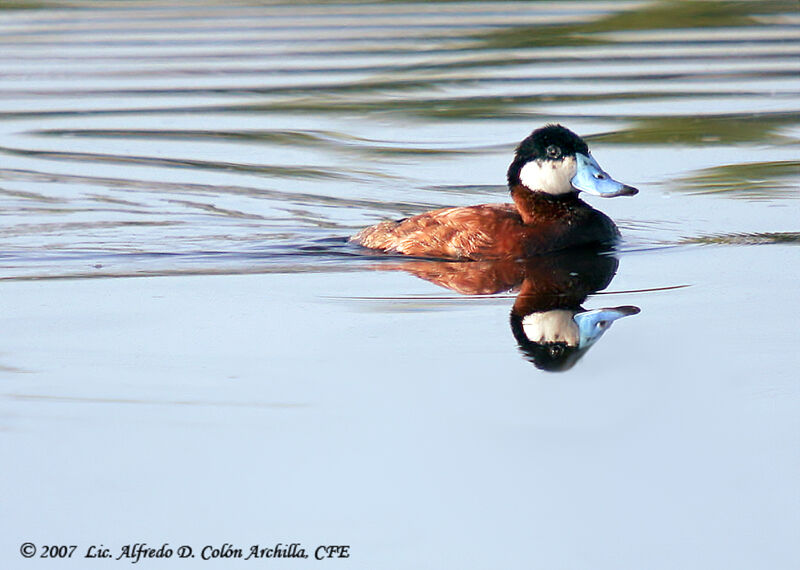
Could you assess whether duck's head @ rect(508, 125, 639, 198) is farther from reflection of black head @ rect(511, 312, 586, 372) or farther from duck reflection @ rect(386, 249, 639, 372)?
reflection of black head @ rect(511, 312, 586, 372)

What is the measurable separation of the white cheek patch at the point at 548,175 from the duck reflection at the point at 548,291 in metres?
0.50

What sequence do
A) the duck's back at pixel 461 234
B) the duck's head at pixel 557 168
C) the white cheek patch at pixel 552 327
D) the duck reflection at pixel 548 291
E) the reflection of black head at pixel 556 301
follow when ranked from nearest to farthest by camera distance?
the reflection of black head at pixel 556 301, the duck reflection at pixel 548 291, the white cheek patch at pixel 552 327, the duck's back at pixel 461 234, the duck's head at pixel 557 168

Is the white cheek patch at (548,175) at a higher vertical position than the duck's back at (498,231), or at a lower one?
higher

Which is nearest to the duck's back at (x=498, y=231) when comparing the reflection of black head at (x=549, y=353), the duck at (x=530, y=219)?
the duck at (x=530, y=219)

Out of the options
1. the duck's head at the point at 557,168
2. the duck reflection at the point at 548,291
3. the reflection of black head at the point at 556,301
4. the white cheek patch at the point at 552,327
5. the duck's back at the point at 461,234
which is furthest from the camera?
the duck's head at the point at 557,168

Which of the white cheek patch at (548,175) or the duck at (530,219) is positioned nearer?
the duck at (530,219)

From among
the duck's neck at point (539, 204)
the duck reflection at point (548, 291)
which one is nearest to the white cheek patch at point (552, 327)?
the duck reflection at point (548, 291)

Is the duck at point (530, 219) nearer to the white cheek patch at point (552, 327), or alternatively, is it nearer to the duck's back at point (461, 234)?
the duck's back at point (461, 234)

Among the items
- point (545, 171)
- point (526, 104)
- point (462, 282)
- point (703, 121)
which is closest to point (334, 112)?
point (526, 104)

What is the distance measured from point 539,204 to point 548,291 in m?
1.48

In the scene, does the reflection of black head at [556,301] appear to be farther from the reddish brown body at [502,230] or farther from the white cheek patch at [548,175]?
the white cheek patch at [548,175]

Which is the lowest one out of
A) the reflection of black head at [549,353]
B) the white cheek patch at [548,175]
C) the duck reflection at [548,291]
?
the duck reflection at [548,291]

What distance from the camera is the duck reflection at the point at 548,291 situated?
6547 millimetres

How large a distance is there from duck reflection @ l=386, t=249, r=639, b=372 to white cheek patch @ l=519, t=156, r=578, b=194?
50cm
